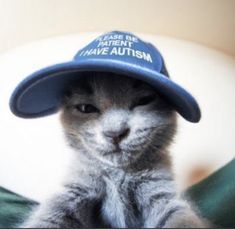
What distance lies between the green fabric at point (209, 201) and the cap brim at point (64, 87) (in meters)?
0.18

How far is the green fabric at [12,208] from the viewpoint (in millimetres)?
796

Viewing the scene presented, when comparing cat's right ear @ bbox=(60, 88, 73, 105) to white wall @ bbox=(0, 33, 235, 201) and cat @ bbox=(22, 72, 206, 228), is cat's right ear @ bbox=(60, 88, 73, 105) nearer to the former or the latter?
cat @ bbox=(22, 72, 206, 228)

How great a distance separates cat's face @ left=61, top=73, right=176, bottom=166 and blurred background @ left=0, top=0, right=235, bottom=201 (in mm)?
115

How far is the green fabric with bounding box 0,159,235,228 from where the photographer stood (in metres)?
0.84

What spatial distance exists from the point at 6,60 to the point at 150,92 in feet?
1.84

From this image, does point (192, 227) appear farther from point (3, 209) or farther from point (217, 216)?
point (3, 209)

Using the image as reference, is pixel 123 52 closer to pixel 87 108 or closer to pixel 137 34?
pixel 87 108

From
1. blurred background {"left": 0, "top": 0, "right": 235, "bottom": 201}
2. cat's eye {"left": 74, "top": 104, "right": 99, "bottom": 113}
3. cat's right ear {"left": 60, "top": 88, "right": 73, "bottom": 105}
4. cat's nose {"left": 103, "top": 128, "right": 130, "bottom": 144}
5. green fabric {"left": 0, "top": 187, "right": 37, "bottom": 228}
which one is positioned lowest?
green fabric {"left": 0, "top": 187, "right": 37, "bottom": 228}

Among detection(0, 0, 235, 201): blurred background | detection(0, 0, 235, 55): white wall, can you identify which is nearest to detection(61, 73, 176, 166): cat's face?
detection(0, 0, 235, 201): blurred background

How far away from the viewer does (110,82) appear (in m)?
0.75

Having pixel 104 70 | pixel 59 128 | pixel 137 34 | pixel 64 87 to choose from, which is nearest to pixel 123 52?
pixel 104 70

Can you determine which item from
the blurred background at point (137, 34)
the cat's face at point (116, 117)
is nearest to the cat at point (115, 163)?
the cat's face at point (116, 117)

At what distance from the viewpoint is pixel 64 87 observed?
0.80 metres

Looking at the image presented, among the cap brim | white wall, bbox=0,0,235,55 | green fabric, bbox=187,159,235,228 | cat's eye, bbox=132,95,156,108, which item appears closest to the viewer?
the cap brim
